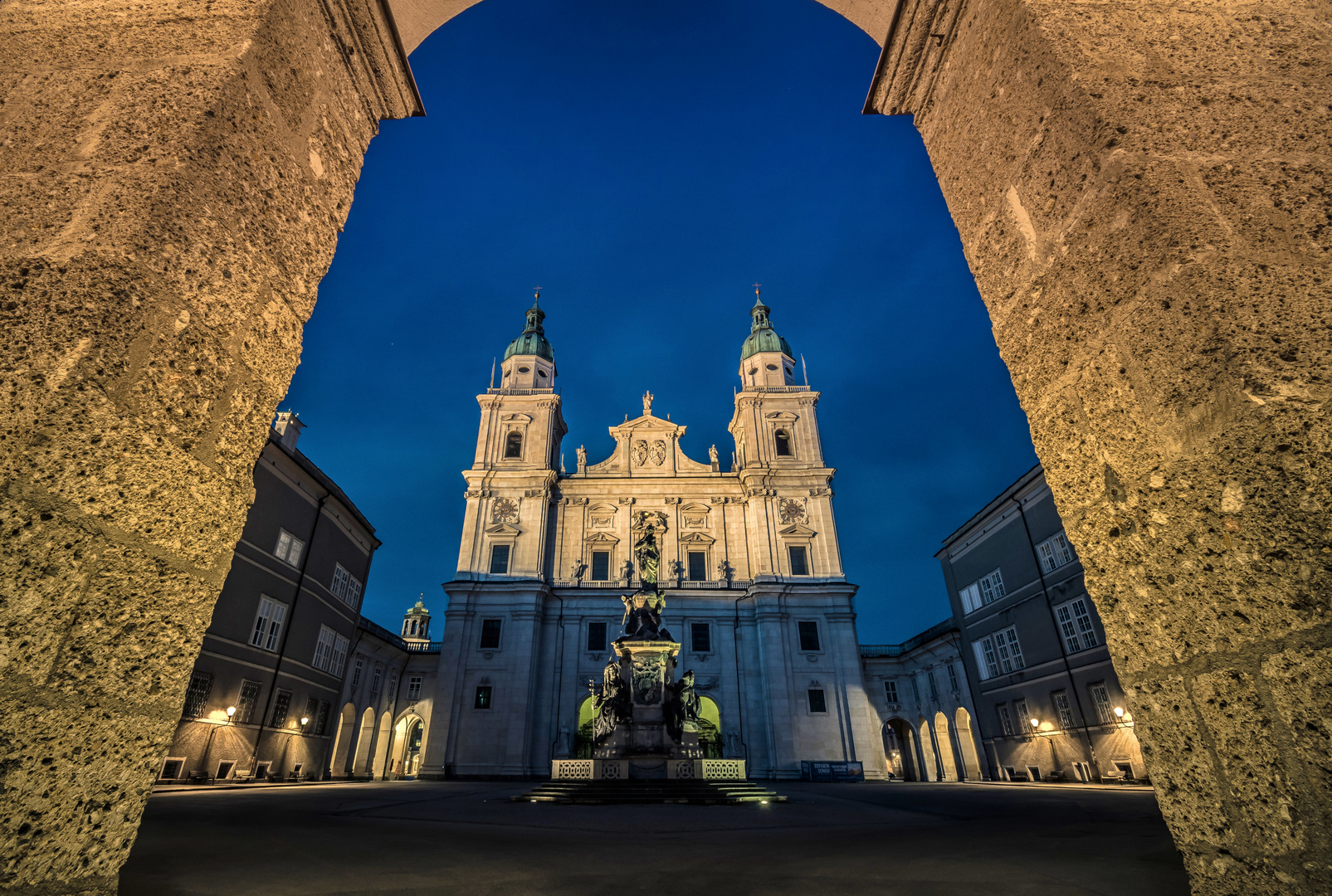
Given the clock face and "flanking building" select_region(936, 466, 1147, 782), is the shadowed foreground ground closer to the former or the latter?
"flanking building" select_region(936, 466, 1147, 782)

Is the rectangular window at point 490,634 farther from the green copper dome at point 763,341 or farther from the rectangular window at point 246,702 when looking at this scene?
the green copper dome at point 763,341

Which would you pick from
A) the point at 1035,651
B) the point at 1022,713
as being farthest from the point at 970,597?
the point at 1022,713

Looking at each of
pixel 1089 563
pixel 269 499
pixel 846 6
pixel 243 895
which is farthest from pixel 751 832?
pixel 269 499

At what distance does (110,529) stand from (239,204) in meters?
1.34

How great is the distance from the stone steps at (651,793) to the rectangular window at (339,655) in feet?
47.3

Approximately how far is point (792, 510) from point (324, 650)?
21.7 m

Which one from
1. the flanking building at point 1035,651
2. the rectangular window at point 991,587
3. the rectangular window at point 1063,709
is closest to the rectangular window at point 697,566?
the flanking building at point 1035,651

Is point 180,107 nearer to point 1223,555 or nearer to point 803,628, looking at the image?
point 1223,555

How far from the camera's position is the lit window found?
3153 centimetres

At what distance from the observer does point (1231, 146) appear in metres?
2.29

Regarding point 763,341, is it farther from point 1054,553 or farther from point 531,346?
point 1054,553

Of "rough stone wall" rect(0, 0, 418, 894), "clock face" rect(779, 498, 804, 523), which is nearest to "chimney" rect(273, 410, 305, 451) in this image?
"clock face" rect(779, 498, 804, 523)

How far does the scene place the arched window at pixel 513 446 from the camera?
3422 cm

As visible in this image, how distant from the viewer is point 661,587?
88.9 feet
